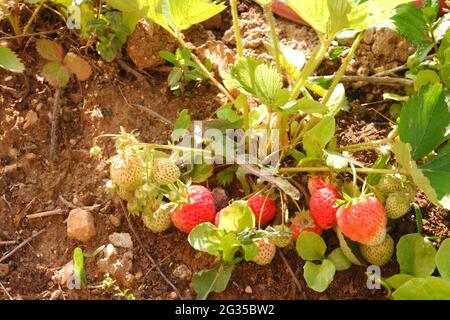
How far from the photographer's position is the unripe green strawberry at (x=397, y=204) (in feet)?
4.04

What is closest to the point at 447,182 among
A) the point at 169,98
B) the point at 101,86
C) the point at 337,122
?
the point at 337,122

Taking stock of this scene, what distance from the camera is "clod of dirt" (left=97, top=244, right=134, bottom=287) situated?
1.30 metres

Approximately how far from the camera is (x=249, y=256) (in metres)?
1.21

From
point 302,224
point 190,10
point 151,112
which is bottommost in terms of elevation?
point 302,224

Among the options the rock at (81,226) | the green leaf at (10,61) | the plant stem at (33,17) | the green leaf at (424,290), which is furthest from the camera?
the plant stem at (33,17)

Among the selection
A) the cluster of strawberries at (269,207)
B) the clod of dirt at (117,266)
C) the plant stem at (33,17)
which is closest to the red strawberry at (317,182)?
the cluster of strawberries at (269,207)

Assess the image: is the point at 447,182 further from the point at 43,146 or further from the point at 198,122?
the point at 43,146

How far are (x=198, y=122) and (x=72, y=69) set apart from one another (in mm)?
375

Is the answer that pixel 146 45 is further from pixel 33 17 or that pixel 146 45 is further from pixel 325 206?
pixel 325 206

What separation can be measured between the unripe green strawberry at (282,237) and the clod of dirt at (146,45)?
21.7 inches

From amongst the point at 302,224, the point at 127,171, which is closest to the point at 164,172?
the point at 127,171

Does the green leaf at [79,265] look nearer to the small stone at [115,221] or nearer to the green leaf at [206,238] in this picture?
the small stone at [115,221]

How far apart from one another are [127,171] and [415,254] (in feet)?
1.97

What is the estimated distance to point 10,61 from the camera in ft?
4.82
